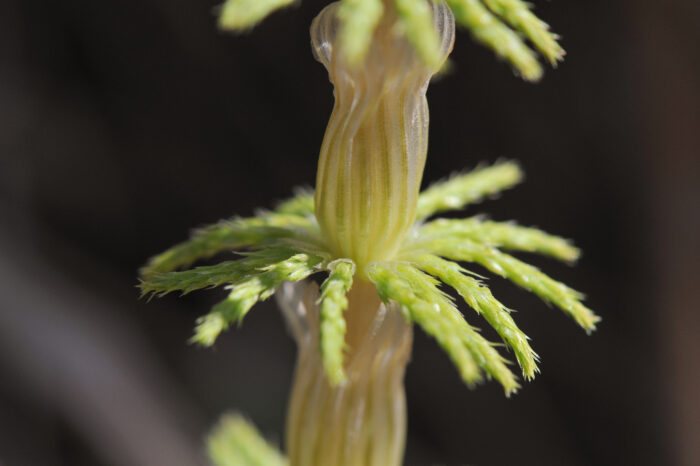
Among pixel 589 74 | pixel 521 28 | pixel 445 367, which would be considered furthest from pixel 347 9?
pixel 445 367

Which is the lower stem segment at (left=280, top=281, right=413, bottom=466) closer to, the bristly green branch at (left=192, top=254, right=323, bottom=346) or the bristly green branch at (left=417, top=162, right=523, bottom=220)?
the bristly green branch at (left=192, top=254, right=323, bottom=346)

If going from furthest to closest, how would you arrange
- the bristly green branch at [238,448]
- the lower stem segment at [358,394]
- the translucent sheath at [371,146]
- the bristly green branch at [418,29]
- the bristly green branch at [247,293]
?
the bristly green branch at [238,448] < the lower stem segment at [358,394] < the translucent sheath at [371,146] < the bristly green branch at [247,293] < the bristly green branch at [418,29]

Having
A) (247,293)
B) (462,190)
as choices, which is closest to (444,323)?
(247,293)

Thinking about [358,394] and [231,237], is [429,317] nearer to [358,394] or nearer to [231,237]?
[358,394]

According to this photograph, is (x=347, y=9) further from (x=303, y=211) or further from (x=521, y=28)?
(x=303, y=211)

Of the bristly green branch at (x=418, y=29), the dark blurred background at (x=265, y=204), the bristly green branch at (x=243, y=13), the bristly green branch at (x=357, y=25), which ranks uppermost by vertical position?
the bristly green branch at (x=243, y=13)

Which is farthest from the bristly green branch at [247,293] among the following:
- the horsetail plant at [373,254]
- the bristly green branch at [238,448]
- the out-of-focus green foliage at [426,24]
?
the bristly green branch at [238,448]

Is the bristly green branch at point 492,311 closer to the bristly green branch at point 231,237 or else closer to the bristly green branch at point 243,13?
the bristly green branch at point 231,237

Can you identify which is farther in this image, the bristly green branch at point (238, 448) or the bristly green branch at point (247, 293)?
the bristly green branch at point (238, 448)
